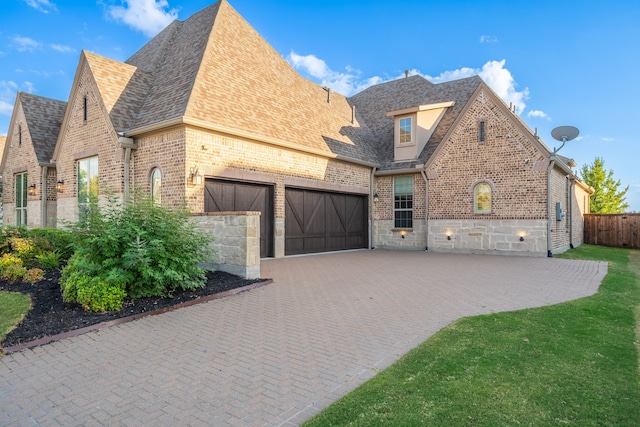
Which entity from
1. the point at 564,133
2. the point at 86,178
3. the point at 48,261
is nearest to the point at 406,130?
the point at 564,133

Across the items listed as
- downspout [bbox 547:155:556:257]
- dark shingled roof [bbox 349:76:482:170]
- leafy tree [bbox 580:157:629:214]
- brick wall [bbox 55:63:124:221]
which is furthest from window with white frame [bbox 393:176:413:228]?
leafy tree [bbox 580:157:629:214]

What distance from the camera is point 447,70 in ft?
75.5

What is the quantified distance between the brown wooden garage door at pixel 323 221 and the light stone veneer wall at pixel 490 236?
10.8 feet

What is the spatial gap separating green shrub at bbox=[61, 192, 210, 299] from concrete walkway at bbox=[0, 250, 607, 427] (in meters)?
0.87

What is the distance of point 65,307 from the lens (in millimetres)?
5953

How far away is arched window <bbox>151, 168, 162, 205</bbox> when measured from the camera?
1084 cm

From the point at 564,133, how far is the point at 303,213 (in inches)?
382

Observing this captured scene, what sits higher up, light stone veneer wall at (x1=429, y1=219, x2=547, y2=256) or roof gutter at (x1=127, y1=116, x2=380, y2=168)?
roof gutter at (x1=127, y1=116, x2=380, y2=168)

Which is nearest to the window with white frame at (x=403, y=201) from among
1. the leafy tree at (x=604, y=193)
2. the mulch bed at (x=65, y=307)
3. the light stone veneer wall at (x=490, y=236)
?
the light stone veneer wall at (x=490, y=236)

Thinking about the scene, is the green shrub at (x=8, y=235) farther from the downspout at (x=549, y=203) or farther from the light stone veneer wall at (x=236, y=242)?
the downspout at (x=549, y=203)

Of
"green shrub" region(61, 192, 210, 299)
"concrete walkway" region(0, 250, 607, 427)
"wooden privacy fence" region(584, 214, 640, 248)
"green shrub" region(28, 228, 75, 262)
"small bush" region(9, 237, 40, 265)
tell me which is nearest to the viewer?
"concrete walkway" region(0, 250, 607, 427)

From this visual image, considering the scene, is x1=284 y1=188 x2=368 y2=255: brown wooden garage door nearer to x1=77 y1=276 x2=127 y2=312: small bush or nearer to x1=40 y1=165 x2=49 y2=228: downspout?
x1=77 y1=276 x2=127 y2=312: small bush

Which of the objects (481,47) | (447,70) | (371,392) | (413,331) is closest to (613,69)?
(481,47)

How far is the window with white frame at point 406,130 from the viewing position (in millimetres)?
17194
